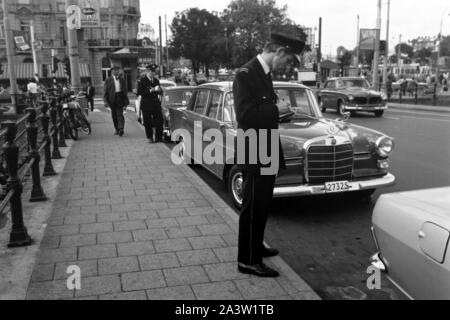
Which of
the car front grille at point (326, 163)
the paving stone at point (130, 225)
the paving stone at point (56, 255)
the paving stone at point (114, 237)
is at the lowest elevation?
the paving stone at point (130, 225)

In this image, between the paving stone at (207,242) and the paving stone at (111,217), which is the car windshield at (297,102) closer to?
the paving stone at (111,217)

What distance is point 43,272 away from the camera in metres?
4.01

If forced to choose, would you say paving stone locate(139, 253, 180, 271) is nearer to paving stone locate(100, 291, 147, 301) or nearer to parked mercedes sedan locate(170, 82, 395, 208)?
paving stone locate(100, 291, 147, 301)

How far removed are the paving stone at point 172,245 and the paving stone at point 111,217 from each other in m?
0.93

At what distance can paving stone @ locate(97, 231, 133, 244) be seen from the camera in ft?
15.7

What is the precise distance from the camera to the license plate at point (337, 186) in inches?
225

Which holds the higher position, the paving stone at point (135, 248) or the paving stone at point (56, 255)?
the paving stone at point (56, 255)

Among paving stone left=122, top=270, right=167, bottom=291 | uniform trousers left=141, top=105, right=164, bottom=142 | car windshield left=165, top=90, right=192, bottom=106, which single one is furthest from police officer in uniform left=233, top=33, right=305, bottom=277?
car windshield left=165, top=90, right=192, bottom=106

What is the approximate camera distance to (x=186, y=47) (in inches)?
2847

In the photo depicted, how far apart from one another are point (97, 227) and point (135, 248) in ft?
2.70

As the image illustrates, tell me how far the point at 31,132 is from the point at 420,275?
4859mm

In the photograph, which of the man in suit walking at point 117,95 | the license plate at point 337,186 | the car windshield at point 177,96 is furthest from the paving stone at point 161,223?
the car windshield at point 177,96

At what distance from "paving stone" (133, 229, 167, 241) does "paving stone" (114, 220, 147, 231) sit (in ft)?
0.43

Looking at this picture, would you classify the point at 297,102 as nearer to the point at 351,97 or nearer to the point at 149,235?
the point at 149,235
